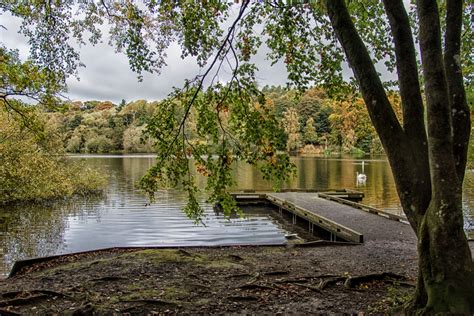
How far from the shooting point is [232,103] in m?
5.27

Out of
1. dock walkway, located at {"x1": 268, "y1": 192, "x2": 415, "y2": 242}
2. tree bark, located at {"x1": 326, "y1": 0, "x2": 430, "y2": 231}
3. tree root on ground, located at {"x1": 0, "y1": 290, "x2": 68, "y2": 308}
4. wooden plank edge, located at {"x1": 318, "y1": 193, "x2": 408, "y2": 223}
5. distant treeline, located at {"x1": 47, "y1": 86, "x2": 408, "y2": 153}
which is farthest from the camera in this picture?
distant treeline, located at {"x1": 47, "y1": 86, "x2": 408, "y2": 153}

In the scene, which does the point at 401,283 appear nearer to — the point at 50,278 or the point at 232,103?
the point at 232,103

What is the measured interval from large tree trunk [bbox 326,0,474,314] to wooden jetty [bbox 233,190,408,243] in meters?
7.30

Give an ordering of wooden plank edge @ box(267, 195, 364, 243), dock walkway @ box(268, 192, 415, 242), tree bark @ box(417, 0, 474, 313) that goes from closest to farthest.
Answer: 1. tree bark @ box(417, 0, 474, 313)
2. wooden plank edge @ box(267, 195, 364, 243)
3. dock walkway @ box(268, 192, 415, 242)

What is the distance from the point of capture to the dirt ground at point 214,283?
5.68 m

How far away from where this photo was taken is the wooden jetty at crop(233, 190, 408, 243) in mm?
12340

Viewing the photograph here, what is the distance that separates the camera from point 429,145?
3.70 meters

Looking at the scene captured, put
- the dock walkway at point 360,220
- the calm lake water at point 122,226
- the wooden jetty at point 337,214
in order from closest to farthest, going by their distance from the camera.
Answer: the dock walkway at point 360,220, the wooden jetty at point 337,214, the calm lake water at point 122,226

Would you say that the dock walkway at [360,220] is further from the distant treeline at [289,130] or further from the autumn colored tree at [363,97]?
the distant treeline at [289,130]

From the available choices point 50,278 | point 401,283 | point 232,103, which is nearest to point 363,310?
point 401,283

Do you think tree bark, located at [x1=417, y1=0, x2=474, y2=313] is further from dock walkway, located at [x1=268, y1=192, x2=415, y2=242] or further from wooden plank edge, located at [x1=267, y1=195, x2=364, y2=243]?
dock walkway, located at [x1=268, y1=192, x2=415, y2=242]

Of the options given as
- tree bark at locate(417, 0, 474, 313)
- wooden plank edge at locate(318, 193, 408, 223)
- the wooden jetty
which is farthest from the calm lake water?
tree bark at locate(417, 0, 474, 313)

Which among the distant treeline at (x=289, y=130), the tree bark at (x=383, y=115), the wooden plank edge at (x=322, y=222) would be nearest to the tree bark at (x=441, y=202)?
the tree bark at (x=383, y=115)

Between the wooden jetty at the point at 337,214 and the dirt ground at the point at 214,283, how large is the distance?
2.72 m
